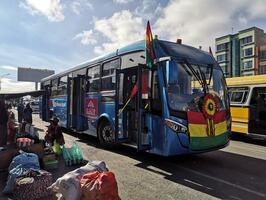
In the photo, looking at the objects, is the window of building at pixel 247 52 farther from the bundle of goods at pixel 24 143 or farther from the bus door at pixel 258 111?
the bundle of goods at pixel 24 143

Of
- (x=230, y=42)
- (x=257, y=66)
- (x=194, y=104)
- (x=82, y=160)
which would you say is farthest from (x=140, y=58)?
(x=230, y=42)

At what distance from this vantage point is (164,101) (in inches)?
257

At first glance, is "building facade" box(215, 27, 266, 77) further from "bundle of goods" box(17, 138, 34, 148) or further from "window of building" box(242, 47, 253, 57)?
"bundle of goods" box(17, 138, 34, 148)

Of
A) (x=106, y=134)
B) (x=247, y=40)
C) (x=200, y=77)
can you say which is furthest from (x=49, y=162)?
(x=247, y=40)

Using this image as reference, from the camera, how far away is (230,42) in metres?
64.1

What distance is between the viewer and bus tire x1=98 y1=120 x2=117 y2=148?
884cm

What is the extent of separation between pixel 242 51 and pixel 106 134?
194 ft

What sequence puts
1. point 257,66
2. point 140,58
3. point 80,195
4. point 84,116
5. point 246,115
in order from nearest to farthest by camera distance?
1. point 80,195
2. point 140,58
3. point 84,116
4. point 246,115
5. point 257,66

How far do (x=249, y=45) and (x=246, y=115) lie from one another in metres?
53.8

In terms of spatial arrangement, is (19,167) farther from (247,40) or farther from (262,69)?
(247,40)

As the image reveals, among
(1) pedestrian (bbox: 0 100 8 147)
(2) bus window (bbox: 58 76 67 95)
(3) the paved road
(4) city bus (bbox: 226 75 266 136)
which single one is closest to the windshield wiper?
(3) the paved road

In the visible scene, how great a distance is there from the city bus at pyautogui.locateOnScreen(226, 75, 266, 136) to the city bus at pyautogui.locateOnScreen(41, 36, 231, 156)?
4.21m

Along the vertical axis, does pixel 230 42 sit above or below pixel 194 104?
above

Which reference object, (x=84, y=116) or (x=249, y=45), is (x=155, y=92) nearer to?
(x=84, y=116)
